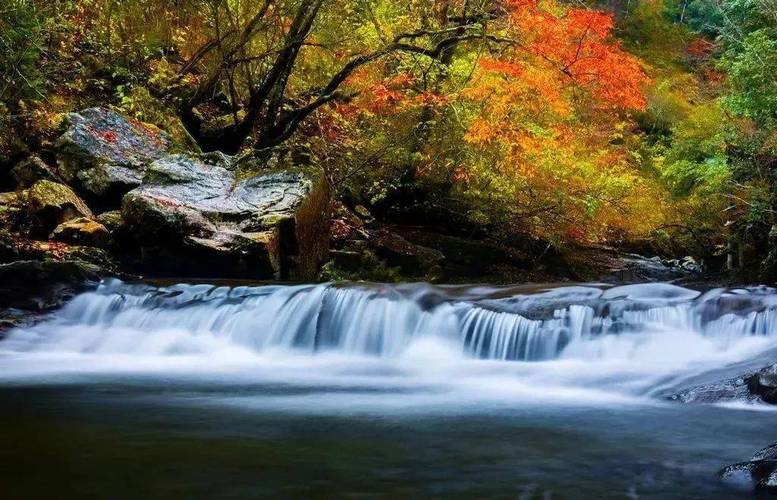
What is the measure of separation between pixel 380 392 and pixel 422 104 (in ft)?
23.2

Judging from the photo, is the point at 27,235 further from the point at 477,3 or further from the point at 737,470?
the point at 737,470

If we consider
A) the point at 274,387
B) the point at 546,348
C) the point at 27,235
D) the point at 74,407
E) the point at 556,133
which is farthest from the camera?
the point at 556,133

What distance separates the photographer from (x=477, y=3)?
12.5m

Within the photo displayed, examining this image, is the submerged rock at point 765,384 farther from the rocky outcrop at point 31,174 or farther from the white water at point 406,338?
the rocky outcrop at point 31,174

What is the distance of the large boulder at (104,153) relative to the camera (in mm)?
10484

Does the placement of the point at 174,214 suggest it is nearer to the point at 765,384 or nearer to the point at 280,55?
the point at 280,55

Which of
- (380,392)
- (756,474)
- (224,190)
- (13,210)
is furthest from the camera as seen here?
(224,190)

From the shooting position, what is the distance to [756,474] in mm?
3084

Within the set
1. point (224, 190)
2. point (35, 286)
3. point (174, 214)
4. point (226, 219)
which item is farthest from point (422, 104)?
point (35, 286)

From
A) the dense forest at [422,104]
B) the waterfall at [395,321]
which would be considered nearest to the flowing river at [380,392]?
the waterfall at [395,321]

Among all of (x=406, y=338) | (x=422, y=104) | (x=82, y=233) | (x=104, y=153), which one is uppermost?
(x=422, y=104)

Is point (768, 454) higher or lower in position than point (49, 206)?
lower

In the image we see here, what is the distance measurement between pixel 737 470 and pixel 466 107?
31.2 feet

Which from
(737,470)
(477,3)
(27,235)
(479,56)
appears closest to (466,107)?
(479,56)
